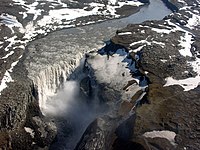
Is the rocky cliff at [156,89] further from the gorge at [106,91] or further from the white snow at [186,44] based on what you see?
the gorge at [106,91]

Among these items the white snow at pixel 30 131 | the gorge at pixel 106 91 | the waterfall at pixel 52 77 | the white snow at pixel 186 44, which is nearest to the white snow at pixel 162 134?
the gorge at pixel 106 91

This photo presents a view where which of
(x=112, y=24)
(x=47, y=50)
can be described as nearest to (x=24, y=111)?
(x=47, y=50)

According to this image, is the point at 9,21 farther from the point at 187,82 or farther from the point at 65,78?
the point at 187,82

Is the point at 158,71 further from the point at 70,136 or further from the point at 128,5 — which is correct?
the point at 128,5

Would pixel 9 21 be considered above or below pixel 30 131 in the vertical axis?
above

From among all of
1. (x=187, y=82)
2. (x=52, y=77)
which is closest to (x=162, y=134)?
(x=187, y=82)
